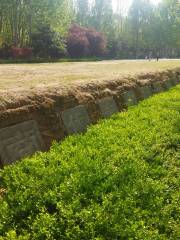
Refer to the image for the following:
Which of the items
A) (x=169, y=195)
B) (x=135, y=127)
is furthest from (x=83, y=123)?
(x=169, y=195)

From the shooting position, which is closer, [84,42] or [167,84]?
[167,84]

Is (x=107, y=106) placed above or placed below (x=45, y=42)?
below

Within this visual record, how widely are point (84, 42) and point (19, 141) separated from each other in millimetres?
53948

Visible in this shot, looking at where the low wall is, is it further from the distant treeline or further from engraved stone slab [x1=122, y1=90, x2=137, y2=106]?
the distant treeline

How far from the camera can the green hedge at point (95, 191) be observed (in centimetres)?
410

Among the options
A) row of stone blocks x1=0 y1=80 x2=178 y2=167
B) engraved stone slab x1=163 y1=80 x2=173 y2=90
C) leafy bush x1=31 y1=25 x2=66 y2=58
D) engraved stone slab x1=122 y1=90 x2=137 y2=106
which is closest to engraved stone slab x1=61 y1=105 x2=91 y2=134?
row of stone blocks x1=0 y1=80 x2=178 y2=167

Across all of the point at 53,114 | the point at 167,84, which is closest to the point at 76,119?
the point at 53,114

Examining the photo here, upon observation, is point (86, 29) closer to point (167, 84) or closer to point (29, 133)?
point (167, 84)

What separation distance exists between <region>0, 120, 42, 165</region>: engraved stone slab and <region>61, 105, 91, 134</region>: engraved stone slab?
1.01 m

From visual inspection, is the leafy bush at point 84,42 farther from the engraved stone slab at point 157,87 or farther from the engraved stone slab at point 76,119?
the engraved stone slab at point 76,119

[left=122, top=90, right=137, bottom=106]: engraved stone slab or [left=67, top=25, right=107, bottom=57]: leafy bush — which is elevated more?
[left=67, top=25, right=107, bottom=57]: leafy bush

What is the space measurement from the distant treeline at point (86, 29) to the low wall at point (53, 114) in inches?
1456

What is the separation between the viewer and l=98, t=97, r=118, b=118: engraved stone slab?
9.09m

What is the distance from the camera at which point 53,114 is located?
7.12 metres
